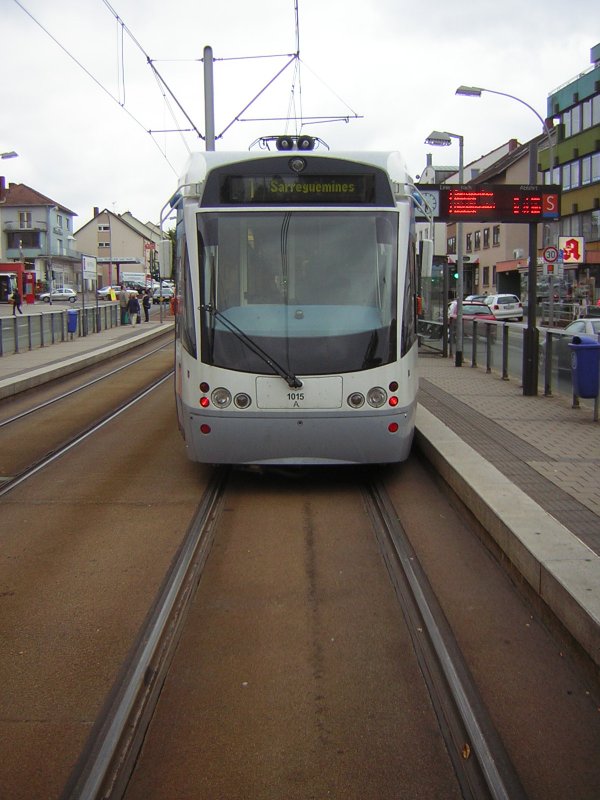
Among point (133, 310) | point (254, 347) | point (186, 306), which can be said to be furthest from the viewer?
point (133, 310)

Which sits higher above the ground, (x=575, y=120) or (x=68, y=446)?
(x=575, y=120)

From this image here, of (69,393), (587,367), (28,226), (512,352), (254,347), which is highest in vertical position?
(28,226)

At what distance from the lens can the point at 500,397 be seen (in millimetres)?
14391

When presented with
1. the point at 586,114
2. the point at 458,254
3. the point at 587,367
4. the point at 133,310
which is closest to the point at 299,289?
the point at 587,367

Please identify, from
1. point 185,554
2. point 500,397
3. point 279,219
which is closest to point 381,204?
point 279,219

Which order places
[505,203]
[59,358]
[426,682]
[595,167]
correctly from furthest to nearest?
[595,167] < [59,358] < [505,203] < [426,682]

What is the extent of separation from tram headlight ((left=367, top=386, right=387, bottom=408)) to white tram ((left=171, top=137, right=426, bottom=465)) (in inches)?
0.5

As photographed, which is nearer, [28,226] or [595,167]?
[595,167]

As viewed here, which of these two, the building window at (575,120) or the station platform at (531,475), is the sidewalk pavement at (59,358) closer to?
the station platform at (531,475)

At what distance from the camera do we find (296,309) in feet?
26.6

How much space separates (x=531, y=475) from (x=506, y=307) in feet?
133

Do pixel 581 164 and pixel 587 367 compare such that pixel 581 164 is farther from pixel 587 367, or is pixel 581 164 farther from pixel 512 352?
pixel 587 367

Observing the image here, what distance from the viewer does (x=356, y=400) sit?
7941mm

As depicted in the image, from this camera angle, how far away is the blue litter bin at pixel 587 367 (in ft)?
38.0
